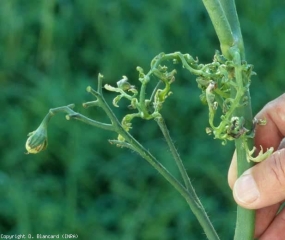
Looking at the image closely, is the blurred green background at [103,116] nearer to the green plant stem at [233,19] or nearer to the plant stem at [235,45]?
the plant stem at [235,45]

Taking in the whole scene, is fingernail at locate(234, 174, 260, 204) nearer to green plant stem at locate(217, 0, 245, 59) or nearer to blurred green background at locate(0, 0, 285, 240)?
green plant stem at locate(217, 0, 245, 59)

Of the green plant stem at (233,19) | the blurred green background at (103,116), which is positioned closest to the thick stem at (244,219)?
the green plant stem at (233,19)

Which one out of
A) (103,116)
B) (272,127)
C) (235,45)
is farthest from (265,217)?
(103,116)

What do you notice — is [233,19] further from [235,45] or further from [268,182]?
[268,182]

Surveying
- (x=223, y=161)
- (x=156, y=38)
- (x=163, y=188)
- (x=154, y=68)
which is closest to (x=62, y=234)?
(x=163, y=188)

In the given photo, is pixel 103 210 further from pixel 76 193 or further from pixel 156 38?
pixel 156 38

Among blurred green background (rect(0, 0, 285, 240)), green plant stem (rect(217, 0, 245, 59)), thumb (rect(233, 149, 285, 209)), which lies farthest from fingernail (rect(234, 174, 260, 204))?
blurred green background (rect(0, 0, 285, 240))

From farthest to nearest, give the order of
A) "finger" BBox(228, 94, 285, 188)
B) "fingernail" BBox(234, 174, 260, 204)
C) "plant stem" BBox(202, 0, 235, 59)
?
"finger" BBox(228, 94, 285, 188), "fingernail" BBox(234, 174, 260, 204), "plant stem" BBox(202, 0, 235, 59)
